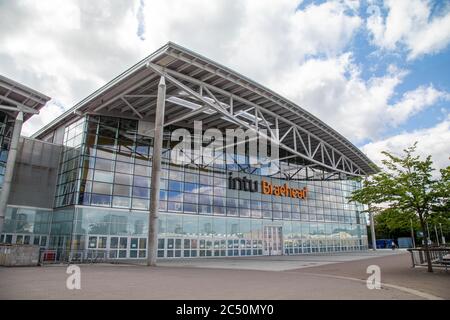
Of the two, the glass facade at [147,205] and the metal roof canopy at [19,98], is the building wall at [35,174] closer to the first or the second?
the glass facade at [147,205]

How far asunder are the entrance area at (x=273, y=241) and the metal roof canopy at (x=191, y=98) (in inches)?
435

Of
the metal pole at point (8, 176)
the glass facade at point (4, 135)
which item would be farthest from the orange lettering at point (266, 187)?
the glass facade at point (4, 135)

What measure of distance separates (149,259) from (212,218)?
526 inches

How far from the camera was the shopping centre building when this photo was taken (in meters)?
24.5

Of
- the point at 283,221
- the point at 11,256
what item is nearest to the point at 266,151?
Result: the point at 283,221

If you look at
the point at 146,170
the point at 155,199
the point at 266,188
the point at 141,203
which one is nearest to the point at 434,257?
the point at 155,199

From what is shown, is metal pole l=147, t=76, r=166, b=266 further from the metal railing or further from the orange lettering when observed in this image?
the orange lettering

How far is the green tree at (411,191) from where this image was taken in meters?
13.5

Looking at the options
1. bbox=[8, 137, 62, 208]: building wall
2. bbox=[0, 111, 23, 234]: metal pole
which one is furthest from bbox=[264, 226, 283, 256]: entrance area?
bbox=[0, 111, 23, 234]: metal pole

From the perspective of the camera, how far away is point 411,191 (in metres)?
13.6

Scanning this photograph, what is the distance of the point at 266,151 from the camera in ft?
128

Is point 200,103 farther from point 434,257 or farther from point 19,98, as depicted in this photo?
point 434,257

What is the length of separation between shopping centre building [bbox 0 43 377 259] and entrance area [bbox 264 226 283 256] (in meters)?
0.12

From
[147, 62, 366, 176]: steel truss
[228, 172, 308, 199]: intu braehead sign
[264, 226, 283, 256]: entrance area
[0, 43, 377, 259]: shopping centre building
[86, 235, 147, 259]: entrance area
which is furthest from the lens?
[264, 226, 283, 256]: entrance area
